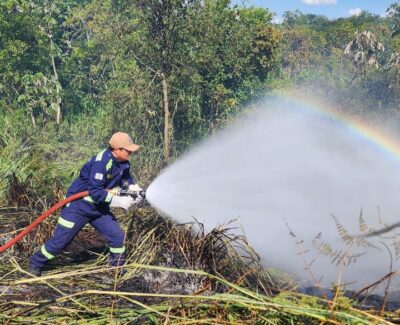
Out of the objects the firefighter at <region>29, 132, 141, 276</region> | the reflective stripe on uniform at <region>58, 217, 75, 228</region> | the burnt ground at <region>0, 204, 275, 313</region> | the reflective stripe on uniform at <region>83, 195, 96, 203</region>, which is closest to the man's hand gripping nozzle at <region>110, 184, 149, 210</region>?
the firefighter at <region>29, 132, 141, 276</region>

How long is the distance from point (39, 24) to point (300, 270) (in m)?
13.9

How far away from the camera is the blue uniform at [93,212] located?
4547mm

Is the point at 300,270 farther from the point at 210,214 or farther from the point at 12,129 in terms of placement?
the point at 12,129

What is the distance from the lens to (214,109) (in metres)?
16.5

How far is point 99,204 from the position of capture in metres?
4.77

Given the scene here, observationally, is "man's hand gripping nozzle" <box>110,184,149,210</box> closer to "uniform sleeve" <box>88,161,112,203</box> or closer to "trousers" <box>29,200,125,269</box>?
"uniform sleeve" <box>88,161,112,203</box>

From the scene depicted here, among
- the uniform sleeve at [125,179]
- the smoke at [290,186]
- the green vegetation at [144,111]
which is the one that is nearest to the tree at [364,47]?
the green vegetation at [144,111]

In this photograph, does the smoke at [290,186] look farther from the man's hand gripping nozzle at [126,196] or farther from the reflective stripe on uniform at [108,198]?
the reflective stripe on uniform at [108,198]

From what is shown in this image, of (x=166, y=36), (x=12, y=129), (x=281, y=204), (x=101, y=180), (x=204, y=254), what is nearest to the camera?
(x=101, y=180)

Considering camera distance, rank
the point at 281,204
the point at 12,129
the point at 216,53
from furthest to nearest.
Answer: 1. the point at 216,53
2. the point at 12,129
3. the point at 281,204

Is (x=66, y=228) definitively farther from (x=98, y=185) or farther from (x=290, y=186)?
(x=290, y=186)

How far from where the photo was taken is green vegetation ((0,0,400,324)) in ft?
10.3

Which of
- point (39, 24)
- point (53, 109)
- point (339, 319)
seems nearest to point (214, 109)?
point (53, 109)

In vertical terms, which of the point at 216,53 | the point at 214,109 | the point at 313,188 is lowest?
the point at 313,188
